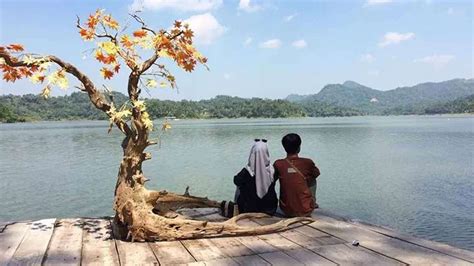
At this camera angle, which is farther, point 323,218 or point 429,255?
point 323,218

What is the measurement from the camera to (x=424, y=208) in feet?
40.6

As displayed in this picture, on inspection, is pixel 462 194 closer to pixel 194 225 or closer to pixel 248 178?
pixel 248 178

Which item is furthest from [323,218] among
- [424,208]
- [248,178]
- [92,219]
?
[424,208]

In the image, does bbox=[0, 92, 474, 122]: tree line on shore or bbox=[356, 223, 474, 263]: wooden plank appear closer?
bbox=[356, 223, 474, 263]: wooden plank

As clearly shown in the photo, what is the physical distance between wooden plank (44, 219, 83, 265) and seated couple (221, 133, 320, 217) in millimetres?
2077

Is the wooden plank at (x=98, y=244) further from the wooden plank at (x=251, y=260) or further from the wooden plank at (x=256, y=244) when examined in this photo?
the wooden plank at (x=256, y=244)

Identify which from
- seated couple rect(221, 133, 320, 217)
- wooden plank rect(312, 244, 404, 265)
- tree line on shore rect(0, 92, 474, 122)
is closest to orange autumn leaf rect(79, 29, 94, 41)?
seated couple rect(221, 133, 320, 217)

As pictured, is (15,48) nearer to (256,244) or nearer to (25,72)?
(25,72)

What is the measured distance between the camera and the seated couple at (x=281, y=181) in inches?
232

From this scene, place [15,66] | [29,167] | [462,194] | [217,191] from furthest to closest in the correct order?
[29,167], [217,191], [462,194], [15,66]

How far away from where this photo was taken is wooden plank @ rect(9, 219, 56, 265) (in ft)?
14.1

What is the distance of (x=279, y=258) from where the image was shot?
168 inches

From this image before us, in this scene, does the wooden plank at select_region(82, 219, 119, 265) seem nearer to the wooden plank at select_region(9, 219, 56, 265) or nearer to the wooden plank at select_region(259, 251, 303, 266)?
the wooden plank at select_region(9, 219, 56, 265)

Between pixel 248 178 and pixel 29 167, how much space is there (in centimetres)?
2095
